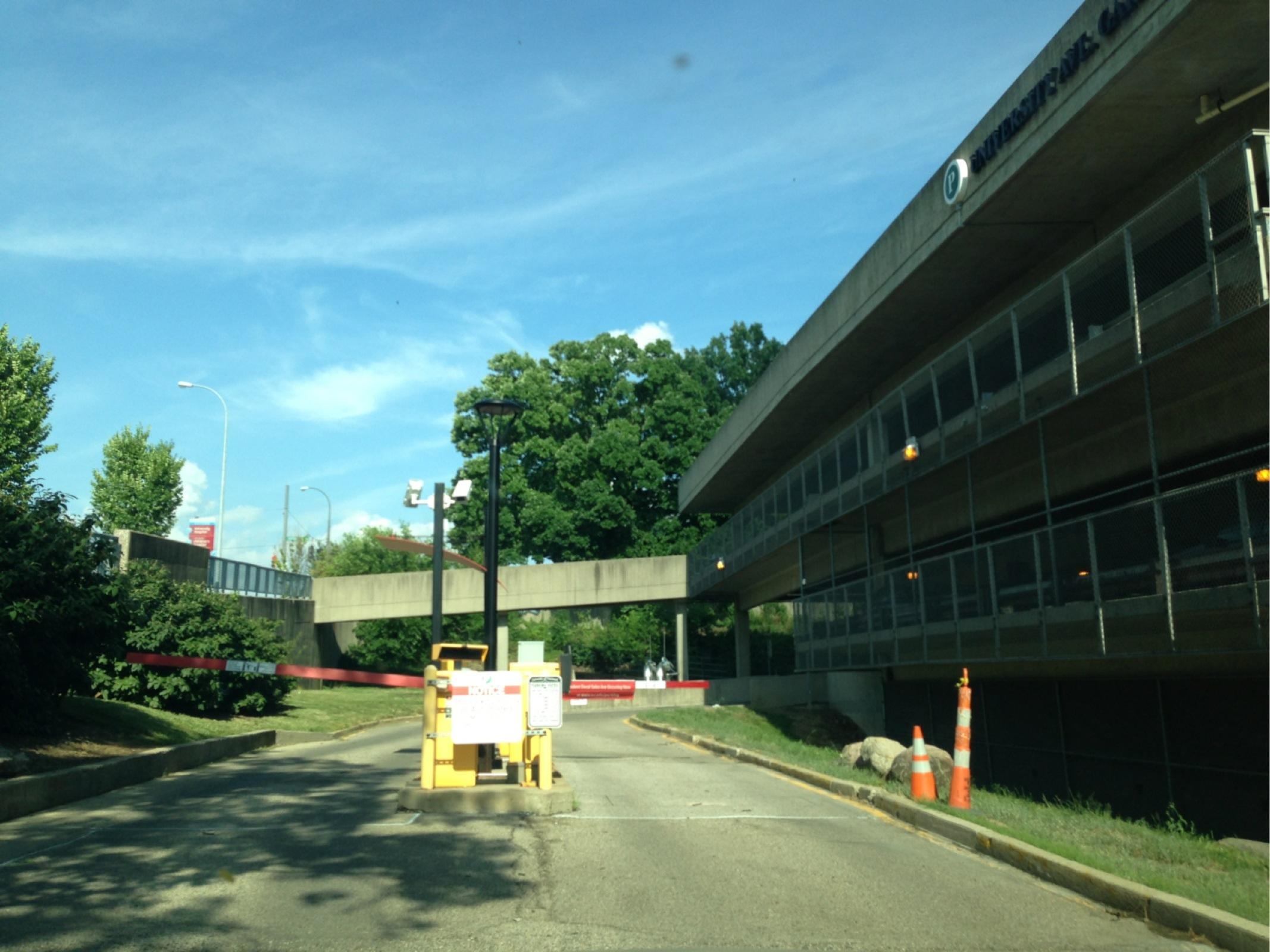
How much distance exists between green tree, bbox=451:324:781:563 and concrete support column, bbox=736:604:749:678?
1140cm

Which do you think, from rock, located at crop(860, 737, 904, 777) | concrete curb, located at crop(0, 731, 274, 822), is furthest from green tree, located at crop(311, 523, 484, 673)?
rock, located at crop(860, 737, 904, 777)

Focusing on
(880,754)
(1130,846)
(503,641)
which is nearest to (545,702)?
(1130,846)

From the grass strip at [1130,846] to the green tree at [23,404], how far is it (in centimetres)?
3643

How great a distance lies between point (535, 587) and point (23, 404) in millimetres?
20860

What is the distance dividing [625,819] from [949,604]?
9.30m

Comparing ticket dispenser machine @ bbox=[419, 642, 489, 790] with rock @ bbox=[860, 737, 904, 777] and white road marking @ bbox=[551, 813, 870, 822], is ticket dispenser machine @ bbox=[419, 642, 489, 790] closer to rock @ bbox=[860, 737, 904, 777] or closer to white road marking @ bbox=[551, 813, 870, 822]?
white road marking @ bbox=[551, 813, 870, 822]

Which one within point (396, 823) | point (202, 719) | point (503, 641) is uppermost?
point (503, 641)

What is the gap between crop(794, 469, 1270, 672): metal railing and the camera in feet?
36.6

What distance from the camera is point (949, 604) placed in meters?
18.3

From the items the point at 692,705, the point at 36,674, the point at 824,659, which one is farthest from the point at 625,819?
the point at 692,705

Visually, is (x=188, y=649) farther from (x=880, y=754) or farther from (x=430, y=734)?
(x=880, y=754)

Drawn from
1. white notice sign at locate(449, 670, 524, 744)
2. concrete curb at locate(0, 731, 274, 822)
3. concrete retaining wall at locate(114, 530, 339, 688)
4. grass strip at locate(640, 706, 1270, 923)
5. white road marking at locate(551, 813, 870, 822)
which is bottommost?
grass strip at locate(640, 706, 1270, 923)

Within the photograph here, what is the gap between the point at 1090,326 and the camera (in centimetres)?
1458

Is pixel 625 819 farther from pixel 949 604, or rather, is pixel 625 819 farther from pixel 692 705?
pixel 692 705
